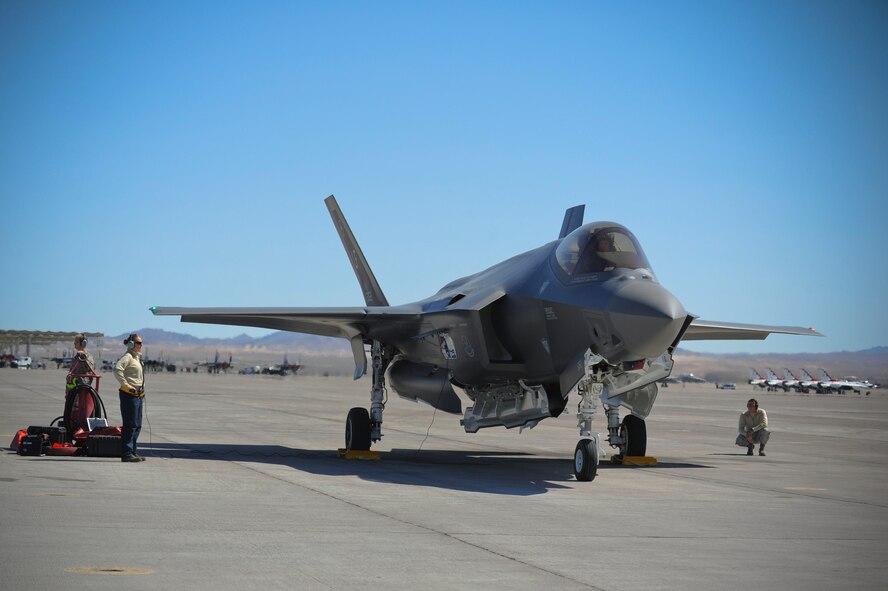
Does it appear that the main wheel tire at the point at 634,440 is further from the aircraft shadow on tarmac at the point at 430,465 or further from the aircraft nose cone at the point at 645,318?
the aircraft nose cone at the point at 645,318

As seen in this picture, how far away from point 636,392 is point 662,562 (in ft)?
24.9

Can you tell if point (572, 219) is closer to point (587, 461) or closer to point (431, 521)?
point (587, 461)

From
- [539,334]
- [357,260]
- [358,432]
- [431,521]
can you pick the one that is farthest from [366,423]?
[431,521]

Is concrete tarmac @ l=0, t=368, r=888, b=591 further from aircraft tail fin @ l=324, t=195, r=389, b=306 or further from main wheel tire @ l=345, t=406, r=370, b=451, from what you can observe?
aircraft tail fin @ l=324, t=195, r=389, b=306

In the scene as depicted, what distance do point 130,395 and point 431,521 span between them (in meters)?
6.03

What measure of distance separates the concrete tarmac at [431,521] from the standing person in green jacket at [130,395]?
333 millimetres

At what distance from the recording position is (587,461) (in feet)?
41.5

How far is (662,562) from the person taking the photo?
23.1 ft

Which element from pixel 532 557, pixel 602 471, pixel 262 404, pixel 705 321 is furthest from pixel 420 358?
pixel 262 404

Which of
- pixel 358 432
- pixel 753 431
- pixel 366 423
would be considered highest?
pixel 753 431

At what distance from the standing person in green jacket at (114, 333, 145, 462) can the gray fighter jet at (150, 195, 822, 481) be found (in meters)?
2.83

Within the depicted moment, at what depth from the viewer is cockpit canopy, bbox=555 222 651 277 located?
12641 millimetres

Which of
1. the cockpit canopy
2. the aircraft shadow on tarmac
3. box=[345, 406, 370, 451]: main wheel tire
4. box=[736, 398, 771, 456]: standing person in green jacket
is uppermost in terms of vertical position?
the cockpit canopy

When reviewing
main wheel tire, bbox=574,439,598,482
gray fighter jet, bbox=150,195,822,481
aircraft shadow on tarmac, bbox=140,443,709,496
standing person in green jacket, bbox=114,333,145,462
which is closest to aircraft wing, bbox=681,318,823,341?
gray fighter jet, bbox=150,195,822,481
